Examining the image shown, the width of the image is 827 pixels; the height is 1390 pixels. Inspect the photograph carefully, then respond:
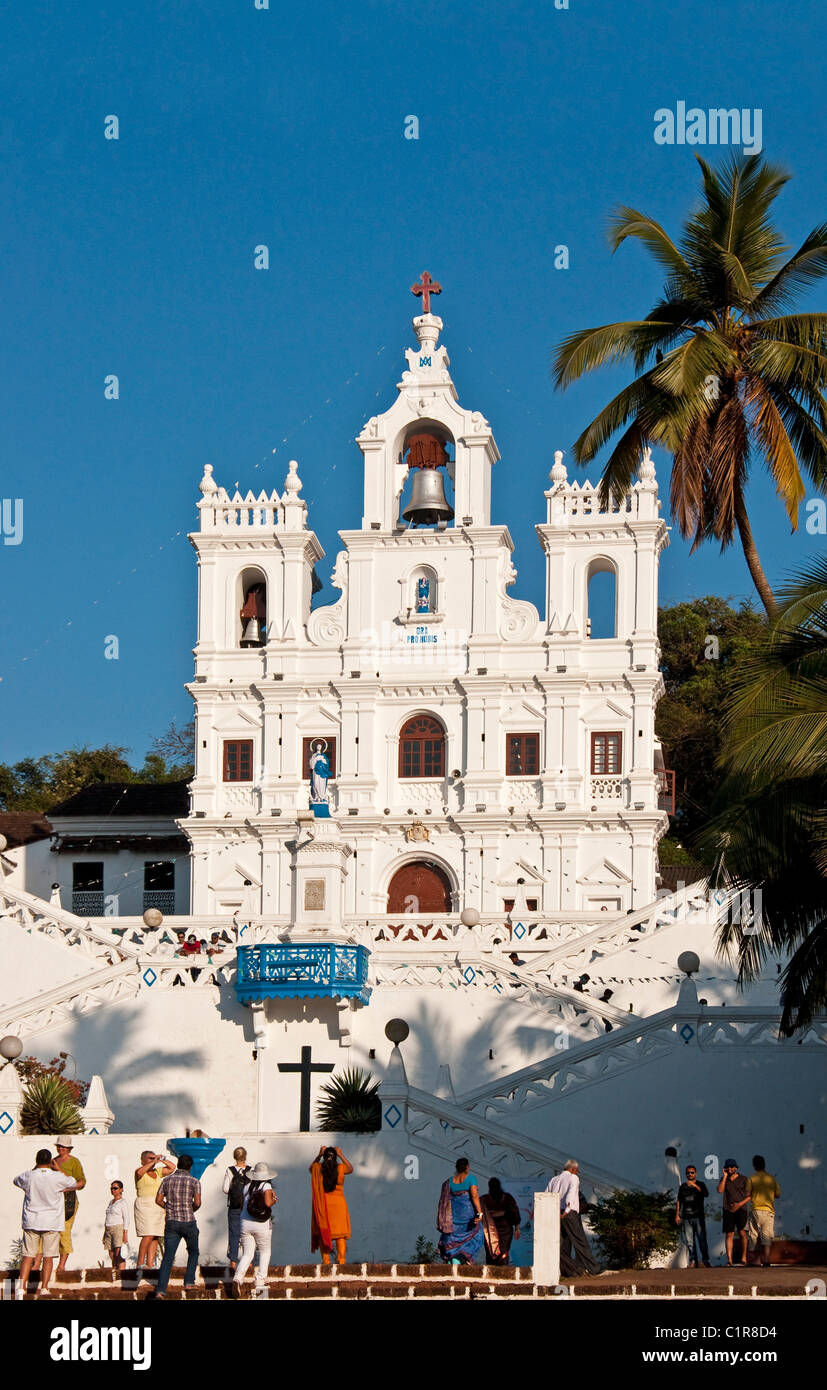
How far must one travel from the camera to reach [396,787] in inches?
2068

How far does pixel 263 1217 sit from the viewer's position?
23.8 meters

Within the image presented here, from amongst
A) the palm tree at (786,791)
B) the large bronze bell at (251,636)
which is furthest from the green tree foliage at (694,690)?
the palm tree at (786,791)

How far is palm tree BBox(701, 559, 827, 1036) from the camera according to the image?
82.8ft

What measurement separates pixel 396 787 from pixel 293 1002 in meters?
13.9

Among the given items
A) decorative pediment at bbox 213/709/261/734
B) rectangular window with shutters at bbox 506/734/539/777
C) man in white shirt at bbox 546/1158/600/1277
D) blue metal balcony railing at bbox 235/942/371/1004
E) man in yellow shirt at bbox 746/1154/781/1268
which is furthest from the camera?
decorative pediment at bbox 213/709/261/734

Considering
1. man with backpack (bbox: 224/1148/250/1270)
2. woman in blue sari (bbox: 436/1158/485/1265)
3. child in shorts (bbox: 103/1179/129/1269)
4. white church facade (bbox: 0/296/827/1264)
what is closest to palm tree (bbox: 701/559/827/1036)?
woman in blue sari (bbox: 436/1158/485/1265)

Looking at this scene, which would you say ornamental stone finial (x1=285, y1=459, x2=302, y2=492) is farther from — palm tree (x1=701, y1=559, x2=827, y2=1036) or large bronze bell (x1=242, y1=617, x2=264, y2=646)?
palm tree (x1=701, y1=559, x2=827, y2=1036)

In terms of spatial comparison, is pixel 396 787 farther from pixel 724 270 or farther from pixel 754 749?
pixel 754 749

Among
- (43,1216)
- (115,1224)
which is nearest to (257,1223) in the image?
(43,1216)

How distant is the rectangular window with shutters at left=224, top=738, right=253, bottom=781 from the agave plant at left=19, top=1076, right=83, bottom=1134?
21.1 m

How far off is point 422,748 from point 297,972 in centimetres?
1487

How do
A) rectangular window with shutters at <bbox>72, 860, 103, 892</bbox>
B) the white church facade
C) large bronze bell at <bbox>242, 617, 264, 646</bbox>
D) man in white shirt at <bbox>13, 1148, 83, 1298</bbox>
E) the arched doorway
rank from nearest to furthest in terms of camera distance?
man in white shirt at <bbox>13, 1148, 83, 1298</bbox> < the white church facade < the arched doorway < large bronze bell at <bbox>242, 617, 264, 646</bbox> < rectangular window with shutters at <bbox>72, 860, 103, 892</bbox>

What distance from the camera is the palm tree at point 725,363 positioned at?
3375 centimetres
